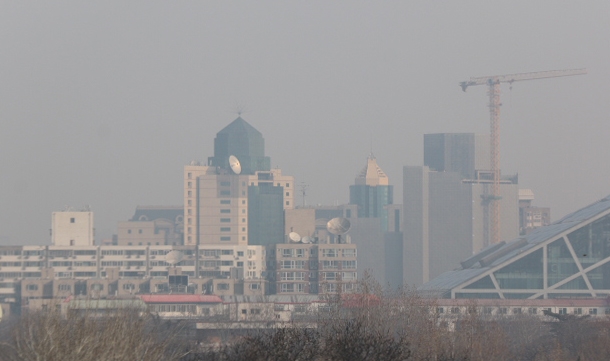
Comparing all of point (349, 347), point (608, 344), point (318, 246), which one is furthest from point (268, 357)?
point (318, 246)

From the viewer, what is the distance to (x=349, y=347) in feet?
105

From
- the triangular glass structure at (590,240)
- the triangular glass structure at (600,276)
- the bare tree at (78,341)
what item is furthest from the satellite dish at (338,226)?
the bare tree at (78,341)

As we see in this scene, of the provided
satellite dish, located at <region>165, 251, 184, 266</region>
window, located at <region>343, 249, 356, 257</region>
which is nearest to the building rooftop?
window, located at <region>343, 249, 356, 257</region>

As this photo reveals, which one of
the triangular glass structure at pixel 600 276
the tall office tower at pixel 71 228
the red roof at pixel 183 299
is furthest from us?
the tall office tower at pixel 71 228

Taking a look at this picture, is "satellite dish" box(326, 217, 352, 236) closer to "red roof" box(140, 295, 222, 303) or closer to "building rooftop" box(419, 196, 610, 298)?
"building rooftop" box(419, 196, 610, 298)

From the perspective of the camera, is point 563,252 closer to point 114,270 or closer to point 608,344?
point 114,270

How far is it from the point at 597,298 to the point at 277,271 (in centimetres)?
3240

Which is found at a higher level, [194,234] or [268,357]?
[194,234]

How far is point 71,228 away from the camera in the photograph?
528 feet

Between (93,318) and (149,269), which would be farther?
(149,269)

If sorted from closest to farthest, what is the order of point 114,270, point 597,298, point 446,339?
point 446,339 → point 597,298 → point 114,270

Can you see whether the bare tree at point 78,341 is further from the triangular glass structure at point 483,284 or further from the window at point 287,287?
the window at point 287,287

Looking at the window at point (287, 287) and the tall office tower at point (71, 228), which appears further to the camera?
the tall office tower at point (71, 228)

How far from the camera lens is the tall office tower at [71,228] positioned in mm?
160125
